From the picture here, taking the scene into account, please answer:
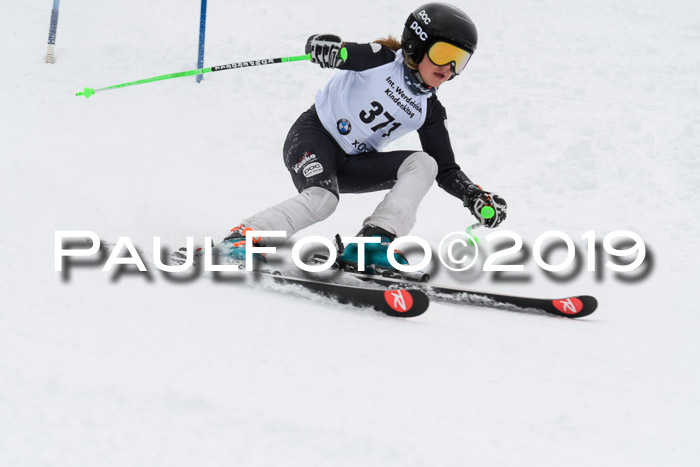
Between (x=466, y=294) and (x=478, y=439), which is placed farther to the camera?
(x=466, y=294)

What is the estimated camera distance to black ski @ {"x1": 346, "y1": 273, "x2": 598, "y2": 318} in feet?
10.2

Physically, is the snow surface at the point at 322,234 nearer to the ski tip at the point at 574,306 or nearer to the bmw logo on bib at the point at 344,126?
the ski tip at the point at 574,306

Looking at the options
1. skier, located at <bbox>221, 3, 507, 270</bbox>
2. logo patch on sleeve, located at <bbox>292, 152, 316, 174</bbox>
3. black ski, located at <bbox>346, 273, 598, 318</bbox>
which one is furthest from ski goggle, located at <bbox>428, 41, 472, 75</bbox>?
black ski, located at <bbox>346, 273, 598, 318</bbox>

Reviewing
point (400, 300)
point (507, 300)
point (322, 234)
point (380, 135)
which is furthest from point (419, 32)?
point (322, 234)

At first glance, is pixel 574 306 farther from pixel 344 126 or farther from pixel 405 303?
pixel 344 126

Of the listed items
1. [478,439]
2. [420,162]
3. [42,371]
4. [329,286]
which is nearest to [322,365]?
[478,439]

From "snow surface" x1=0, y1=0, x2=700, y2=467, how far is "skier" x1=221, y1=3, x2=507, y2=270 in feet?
1.76

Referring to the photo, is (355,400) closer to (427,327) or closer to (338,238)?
(427,327)

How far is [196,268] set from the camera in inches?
113

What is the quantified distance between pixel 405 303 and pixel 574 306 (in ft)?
3.39

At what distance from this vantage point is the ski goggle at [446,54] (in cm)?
323

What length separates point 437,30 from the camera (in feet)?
10.5

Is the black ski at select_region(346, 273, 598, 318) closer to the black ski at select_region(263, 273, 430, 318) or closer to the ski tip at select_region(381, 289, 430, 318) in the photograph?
the black ski at select_region(263, 273, 430, 318)

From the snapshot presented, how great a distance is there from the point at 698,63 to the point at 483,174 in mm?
3789
